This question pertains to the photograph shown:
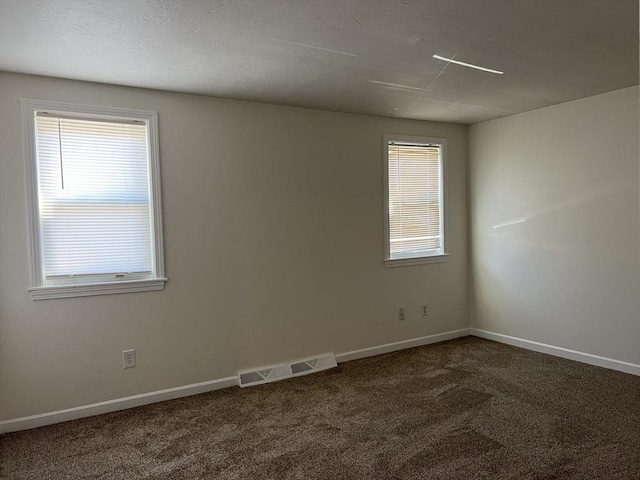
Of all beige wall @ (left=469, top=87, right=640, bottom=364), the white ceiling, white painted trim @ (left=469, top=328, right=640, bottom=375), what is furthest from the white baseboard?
the white ceiling

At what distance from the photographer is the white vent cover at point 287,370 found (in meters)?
3.68

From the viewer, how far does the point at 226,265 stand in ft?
11.9

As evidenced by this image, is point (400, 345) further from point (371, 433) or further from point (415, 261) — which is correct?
point (371, 433)

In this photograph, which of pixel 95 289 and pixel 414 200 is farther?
pixel 414 200

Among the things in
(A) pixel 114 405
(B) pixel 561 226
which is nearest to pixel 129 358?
(A) pixel 114 405

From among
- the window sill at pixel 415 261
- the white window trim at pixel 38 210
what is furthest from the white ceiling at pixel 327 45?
the window sill at pixel 415 261

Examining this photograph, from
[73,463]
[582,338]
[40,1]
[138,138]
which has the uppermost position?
[40,1]

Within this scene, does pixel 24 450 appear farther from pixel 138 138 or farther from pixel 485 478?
pixel 485 478

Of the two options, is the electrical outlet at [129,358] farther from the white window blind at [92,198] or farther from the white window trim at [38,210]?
the white window blind at [92,198]

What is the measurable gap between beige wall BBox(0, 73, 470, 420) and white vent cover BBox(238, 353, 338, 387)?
0.10m

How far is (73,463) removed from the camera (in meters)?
2.53

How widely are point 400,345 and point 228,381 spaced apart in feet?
6.09

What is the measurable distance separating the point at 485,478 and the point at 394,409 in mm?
921

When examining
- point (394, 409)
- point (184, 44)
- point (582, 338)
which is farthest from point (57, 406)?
point (582, 338)
